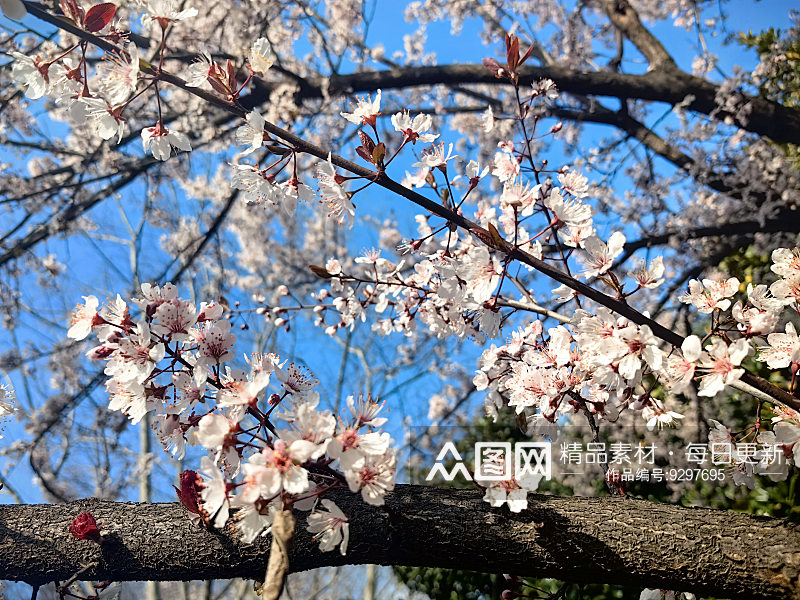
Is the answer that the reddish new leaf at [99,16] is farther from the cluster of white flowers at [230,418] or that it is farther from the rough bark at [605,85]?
the rough bark at [605,85]

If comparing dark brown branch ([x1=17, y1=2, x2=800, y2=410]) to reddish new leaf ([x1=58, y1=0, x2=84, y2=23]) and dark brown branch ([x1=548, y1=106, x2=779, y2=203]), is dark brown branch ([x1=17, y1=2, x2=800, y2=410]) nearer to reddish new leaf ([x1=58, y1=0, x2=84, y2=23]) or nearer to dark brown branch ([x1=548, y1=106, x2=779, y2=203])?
reddish new leaf ([x1=58, y1=0, x2=84, y2=23])

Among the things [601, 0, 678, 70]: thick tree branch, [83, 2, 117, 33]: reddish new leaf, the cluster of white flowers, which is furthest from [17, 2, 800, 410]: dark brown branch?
[601, 0, 678, 70]: thick tree branch

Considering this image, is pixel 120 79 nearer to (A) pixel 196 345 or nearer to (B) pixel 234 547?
(A) pixel 196 345

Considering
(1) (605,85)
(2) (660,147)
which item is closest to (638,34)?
(2) (660,147)

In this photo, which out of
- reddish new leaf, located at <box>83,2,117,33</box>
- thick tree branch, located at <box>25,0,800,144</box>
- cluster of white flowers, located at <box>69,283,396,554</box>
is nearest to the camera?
cluster of white flowers, located at <box>69,283,396,554</box>

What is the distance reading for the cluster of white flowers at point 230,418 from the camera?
929 millimetres

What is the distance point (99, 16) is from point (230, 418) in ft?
2.79

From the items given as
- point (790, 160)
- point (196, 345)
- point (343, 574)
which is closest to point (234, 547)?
point (196, 345)

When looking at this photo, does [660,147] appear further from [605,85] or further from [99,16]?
[99,16]

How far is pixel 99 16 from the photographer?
108 cm

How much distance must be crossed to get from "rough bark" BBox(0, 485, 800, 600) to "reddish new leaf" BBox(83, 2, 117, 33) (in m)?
1.17

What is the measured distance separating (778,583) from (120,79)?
1981mm

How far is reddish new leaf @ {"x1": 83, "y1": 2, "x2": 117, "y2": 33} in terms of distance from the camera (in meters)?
1.07

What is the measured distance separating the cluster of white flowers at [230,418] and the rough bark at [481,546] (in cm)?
22
